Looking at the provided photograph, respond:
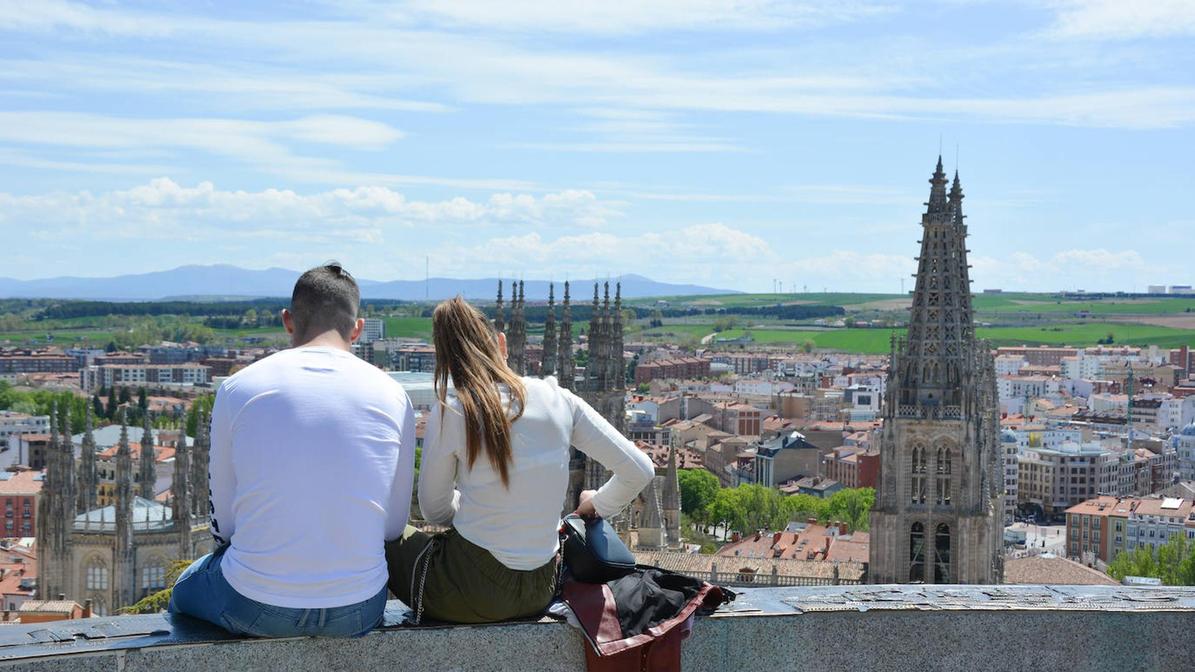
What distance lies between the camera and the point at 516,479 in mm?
5594

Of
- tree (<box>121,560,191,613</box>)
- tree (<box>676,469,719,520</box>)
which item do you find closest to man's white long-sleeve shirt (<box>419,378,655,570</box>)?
tree (<box>121,560,191,613</box>)

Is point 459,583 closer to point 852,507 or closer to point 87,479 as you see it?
point 87,479

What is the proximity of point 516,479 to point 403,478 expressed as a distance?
0.41 meters

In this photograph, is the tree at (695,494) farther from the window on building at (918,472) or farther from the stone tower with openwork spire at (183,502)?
the stone tower with openwork spire at (183,502)

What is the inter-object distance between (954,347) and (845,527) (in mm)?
20195

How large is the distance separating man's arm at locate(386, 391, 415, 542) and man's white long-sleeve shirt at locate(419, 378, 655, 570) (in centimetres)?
11

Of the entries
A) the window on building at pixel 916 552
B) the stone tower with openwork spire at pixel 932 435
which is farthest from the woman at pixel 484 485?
the window on building at pixel 916 552

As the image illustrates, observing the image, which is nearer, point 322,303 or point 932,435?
point 322,303

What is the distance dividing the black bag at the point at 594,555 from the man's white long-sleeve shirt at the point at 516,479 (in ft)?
0.27

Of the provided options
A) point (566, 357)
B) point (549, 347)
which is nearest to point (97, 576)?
point (549, 347)

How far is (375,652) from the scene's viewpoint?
17.4 ft

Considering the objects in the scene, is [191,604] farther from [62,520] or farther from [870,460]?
[870,460]

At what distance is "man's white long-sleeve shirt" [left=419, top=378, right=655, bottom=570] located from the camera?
5.59 metres

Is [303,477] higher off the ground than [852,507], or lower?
higher
